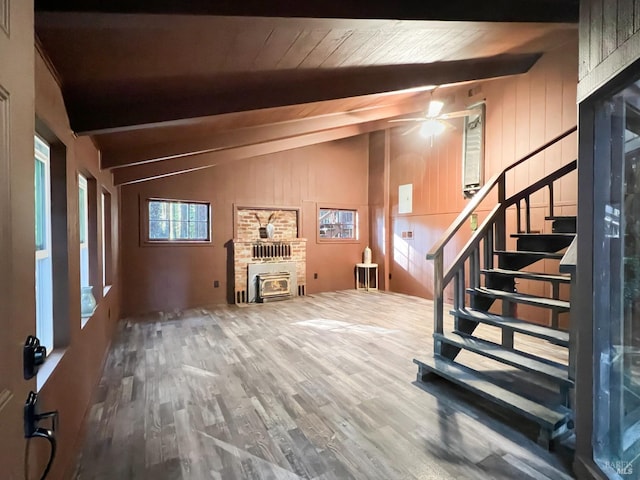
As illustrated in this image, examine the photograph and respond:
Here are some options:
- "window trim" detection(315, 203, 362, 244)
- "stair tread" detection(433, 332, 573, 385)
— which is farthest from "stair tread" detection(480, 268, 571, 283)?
"window trim" detection(315, 203, 362, 244)

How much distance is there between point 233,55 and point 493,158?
4.78 m

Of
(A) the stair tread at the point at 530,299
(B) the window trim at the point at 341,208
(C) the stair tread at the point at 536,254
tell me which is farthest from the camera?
(B) the window trim at the point at 341,208

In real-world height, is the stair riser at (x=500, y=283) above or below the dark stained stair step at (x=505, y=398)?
above

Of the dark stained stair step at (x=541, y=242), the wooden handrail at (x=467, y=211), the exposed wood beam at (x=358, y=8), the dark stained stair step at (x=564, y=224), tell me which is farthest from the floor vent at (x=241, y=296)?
the exposed wood beam at (x=358, y=8)

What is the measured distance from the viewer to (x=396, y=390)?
8.99ft

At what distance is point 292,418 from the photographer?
233 cm

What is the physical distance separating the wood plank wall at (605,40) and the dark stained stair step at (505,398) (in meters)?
1.91

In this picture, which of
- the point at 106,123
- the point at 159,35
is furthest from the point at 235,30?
the point at 106,123

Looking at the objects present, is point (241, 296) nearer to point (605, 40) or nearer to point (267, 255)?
point (267, 255)

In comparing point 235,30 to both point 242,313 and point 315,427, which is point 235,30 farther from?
point 242,313

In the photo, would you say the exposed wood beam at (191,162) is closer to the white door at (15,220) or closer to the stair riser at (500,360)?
the stair riser at (500,360)

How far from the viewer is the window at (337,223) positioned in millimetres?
7836

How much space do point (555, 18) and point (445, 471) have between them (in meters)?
2.89

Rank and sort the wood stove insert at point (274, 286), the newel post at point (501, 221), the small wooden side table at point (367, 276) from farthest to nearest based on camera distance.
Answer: the small wooden side table at point (367, 276)
the wood stove insert at point (274, 286)
the newel post at point (501, 221)
